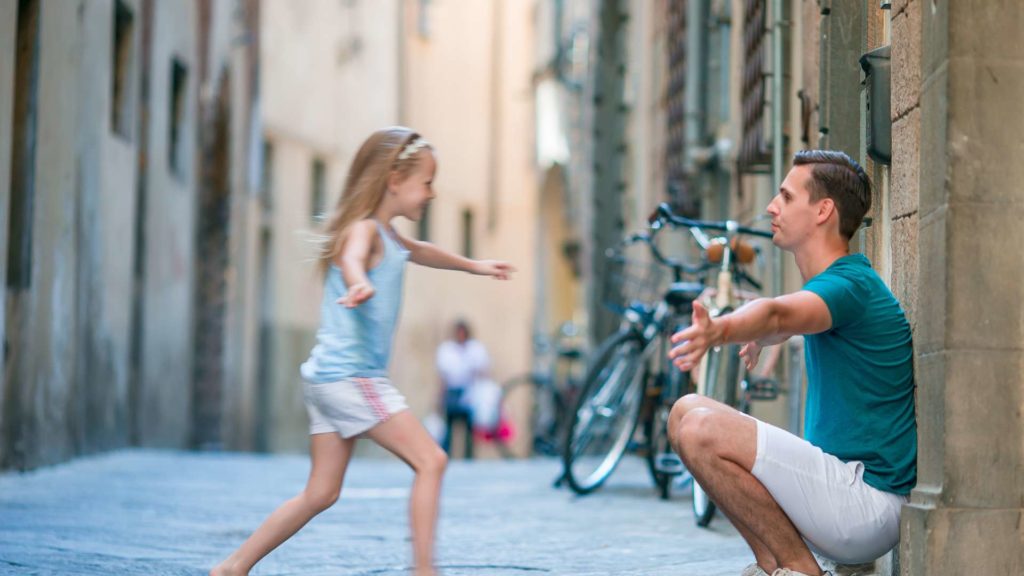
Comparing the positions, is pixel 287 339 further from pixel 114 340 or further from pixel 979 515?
pixel 979 515

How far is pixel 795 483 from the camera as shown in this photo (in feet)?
13.5

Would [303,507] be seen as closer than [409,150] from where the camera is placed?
Yes

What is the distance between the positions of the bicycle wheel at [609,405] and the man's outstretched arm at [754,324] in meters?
4.19

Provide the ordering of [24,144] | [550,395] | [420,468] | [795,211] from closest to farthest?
1. [795,211]
2. [420,468]
3. [24,144]
4. [550,395]

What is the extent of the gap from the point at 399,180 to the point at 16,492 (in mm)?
4507

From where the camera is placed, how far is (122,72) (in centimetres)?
1392

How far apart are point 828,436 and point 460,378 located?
13.9 meters

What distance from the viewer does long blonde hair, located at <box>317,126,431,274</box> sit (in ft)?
15.7

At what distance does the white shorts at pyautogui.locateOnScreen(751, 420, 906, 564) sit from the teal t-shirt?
0.18 feet


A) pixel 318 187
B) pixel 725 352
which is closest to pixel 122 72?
pixel 725 352

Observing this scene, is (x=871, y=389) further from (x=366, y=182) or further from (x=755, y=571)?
(x=366, y=182)

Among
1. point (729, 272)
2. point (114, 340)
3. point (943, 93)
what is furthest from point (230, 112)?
point (943, 93)

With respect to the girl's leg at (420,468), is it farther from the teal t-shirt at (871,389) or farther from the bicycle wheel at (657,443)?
the bicycle wheel at (657,443)

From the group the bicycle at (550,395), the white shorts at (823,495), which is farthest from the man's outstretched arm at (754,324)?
the bicycle at (550,395)
